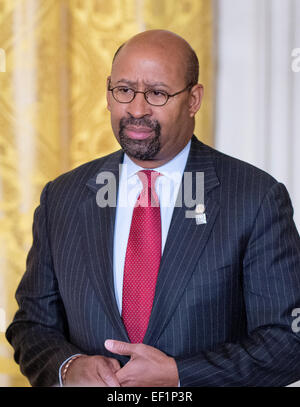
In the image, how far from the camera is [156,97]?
1.62m

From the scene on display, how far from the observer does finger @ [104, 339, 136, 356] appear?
1.47 meters

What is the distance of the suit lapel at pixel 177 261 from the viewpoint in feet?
5.08

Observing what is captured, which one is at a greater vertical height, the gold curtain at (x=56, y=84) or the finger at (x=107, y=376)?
the gold curtain at (x=56, y=84)

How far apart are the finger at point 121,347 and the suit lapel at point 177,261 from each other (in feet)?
0.30

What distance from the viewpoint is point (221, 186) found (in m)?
1.66

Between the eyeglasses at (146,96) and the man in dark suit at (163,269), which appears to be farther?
the eyeglasses at (146,96)

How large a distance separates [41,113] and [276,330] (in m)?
1.37

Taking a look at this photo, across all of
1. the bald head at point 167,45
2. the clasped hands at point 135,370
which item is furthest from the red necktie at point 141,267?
the bald head at point 167,45

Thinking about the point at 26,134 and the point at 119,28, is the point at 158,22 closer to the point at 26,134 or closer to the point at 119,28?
the point at 119,28

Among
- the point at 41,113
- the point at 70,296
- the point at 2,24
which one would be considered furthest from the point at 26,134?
the point at 70,296

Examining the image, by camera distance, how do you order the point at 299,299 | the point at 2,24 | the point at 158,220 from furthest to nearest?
the point at 2,24, the point at 158,220, the point at 299,299

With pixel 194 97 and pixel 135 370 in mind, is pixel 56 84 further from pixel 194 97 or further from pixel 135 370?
pixel 135 370

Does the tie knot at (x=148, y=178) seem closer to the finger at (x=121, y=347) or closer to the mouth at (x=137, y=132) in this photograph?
the mouth at (x=137, y=132)

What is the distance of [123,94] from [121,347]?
24.1 inches
